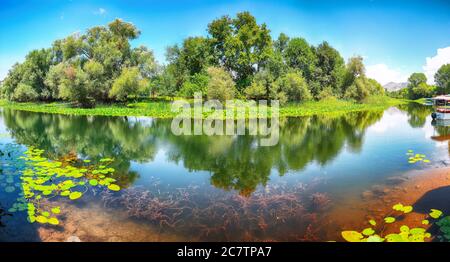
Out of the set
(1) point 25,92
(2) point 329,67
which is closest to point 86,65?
(1) point 25,92

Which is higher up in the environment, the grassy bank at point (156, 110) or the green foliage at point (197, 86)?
the green foliage at point (197, 86)

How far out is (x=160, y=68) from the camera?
104ft

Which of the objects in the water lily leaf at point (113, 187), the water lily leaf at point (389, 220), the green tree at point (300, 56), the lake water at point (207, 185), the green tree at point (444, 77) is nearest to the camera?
the lake water at point (207, 185)

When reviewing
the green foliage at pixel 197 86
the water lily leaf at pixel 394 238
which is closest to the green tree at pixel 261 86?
the green foliage at pixel 197 86

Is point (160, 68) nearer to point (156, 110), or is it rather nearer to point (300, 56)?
point (156, 110)

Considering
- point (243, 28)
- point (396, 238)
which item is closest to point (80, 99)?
point (243, 28)

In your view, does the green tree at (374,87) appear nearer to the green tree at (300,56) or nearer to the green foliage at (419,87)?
the green foliage at (419,87)

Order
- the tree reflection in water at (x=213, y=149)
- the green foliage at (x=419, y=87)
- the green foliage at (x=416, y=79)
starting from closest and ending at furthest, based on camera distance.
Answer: the tree reflection in water at (x=213, y=149), the green foliage at (x=419, y=87), the green foliage at (x=416, y=79)

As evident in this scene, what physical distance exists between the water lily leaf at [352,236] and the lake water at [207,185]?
0.37 ft

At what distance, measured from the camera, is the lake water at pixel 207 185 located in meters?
4.45

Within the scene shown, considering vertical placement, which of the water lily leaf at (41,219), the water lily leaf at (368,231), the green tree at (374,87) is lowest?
the water lily leaf at (368,231)

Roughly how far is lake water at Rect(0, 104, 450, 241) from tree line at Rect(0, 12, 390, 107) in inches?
578

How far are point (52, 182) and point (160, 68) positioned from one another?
26.5m
